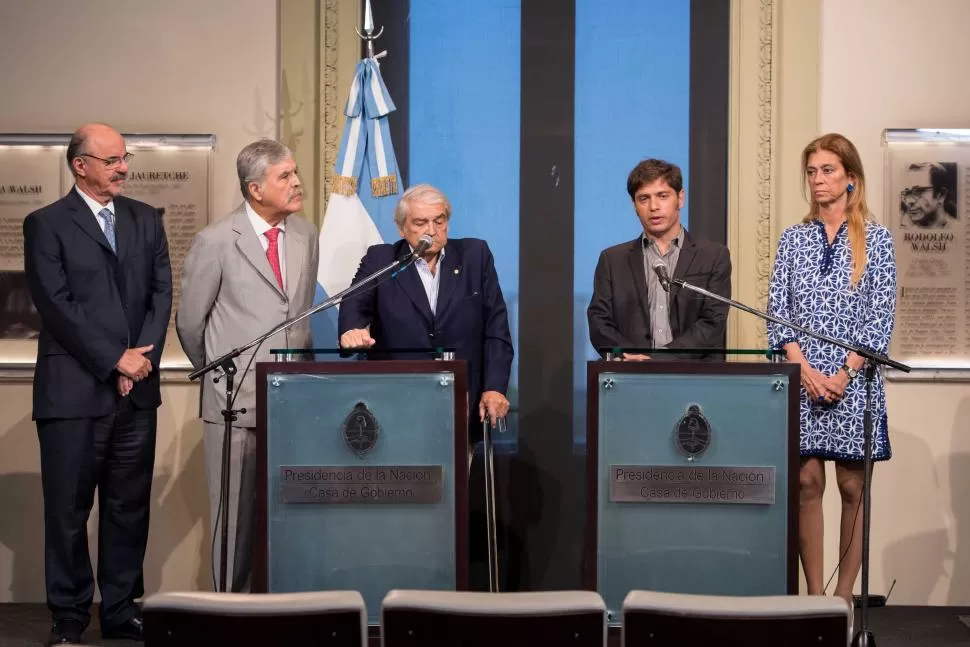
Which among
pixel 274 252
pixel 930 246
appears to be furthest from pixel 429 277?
pixel 930 246

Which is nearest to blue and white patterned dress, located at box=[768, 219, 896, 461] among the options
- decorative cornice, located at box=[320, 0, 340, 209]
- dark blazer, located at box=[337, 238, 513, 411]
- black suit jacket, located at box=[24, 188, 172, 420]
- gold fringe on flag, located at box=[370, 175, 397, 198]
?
dark blazer, located at box=[337, 238, 513, 411]

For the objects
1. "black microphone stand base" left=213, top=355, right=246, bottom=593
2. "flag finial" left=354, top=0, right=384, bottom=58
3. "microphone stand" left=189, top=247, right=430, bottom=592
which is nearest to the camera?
"microphone stand" left=189, top=247, right=430, bottom=592

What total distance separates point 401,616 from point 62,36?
434 cm

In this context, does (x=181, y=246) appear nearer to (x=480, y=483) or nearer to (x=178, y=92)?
(x=178, y=92)

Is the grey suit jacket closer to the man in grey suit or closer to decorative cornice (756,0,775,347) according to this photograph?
the man in grey suit

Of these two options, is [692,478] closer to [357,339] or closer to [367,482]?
[367,482]

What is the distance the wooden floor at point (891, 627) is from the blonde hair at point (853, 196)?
55.7 inches

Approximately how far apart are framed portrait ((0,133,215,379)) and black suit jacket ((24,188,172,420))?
1.00 metres

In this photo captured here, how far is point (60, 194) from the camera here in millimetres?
5254

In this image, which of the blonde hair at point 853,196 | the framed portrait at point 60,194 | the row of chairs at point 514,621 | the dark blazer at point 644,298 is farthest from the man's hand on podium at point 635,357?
the framed portrait at point 60,194

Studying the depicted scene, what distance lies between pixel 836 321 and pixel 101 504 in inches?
111

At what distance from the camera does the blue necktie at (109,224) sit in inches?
164

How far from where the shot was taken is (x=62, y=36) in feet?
17.3

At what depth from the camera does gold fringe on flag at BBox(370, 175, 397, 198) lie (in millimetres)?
4875
